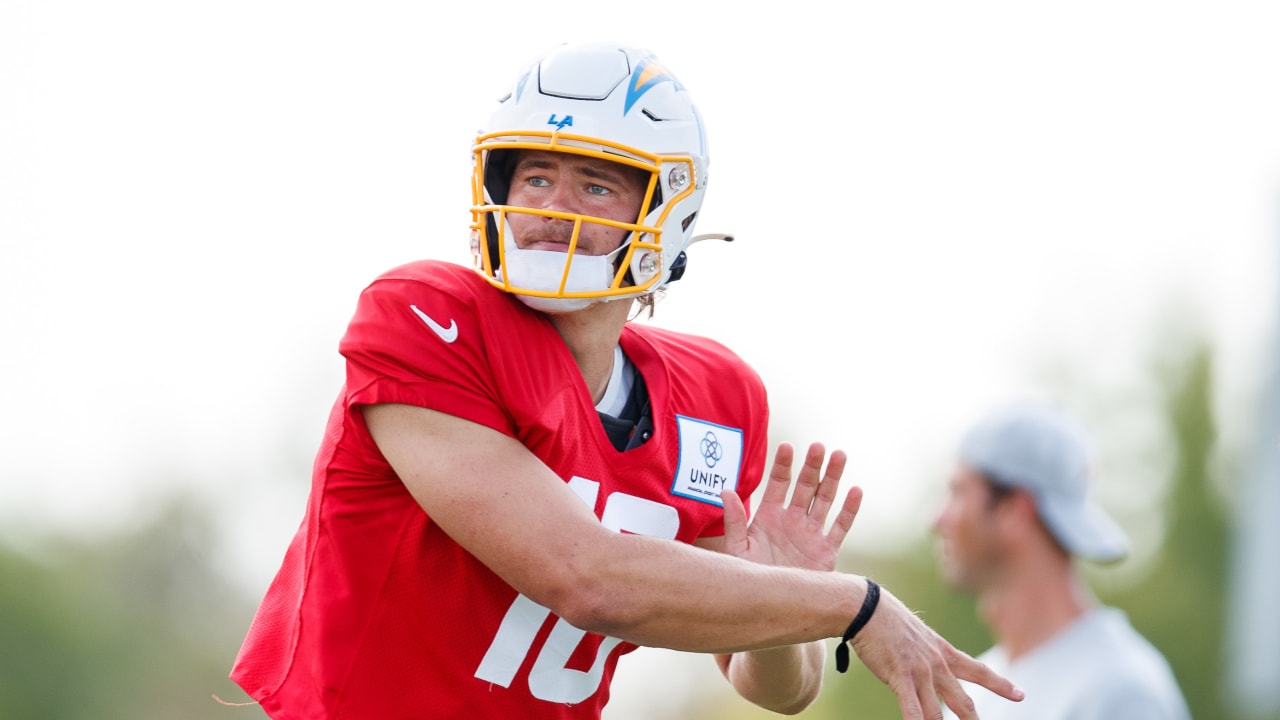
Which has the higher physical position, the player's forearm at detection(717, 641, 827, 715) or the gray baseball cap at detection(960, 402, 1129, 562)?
the gray baseball cap at detection(960, 402, 1129, 562)

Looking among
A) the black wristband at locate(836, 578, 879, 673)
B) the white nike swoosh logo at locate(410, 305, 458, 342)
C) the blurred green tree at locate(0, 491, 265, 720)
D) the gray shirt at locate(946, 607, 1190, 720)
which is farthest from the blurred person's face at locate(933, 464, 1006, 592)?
the blurred green tree at locate(0, 491, 265, 720)

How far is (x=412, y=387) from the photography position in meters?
3.26

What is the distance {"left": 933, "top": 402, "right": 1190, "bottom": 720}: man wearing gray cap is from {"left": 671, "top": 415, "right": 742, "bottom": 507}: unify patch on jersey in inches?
62.9

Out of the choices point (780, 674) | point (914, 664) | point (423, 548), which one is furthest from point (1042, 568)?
point (423, 548)

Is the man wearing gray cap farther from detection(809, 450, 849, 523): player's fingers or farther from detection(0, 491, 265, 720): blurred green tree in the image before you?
detection(0, 491, 265, 720): blurred green tree

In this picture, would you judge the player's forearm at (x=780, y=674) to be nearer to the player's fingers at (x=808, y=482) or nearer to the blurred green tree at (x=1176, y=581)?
the player's fingers at (x=808, y=482)

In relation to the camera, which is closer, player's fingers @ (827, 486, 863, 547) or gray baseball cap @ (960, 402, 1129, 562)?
player's fingers @ (827, 486, 863, 547)

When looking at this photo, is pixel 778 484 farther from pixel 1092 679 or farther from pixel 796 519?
pixel 1092 679

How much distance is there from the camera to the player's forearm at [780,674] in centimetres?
407

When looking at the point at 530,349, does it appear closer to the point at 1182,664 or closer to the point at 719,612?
the point at 719,612

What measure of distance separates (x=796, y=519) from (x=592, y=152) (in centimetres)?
103

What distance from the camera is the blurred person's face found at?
17.9ft

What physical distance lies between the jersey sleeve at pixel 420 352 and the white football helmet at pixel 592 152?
200mm

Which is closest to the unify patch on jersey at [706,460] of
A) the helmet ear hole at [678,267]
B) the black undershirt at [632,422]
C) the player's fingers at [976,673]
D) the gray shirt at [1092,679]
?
the black undershirt at [632,422]
